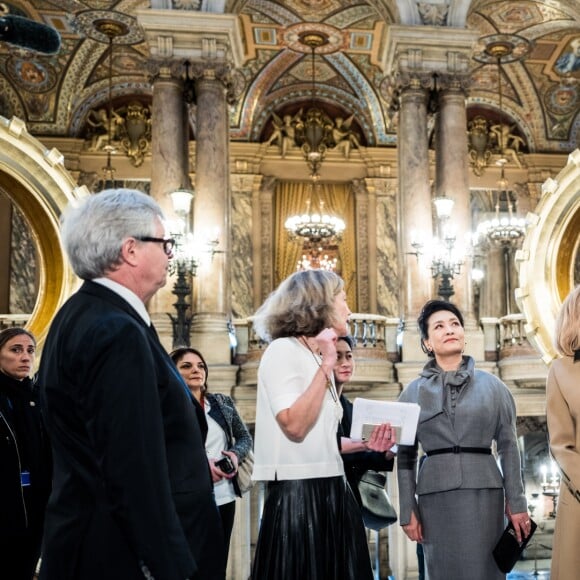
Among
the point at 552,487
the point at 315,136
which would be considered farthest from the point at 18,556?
the point at 315,136

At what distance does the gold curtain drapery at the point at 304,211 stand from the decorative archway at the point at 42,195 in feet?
32.5

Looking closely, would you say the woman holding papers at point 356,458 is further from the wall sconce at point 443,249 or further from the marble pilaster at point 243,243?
the marble pilaster at point 243,243

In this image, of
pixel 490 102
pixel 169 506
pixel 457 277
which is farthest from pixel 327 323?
pixel 490 102

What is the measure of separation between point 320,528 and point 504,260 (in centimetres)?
1781

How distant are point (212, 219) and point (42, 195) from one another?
10.5 feet

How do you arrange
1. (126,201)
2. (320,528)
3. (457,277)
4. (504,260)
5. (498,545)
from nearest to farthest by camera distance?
1. (126,201)
2. (320,528)
3. (498,545)
4. (457,277)
5. (504,260)

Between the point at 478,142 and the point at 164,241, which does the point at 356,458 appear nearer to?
the point at 164,241

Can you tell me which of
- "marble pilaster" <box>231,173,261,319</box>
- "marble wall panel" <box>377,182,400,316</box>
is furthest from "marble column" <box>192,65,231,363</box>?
"marble wall panel" <box>377,182,400,316</box>

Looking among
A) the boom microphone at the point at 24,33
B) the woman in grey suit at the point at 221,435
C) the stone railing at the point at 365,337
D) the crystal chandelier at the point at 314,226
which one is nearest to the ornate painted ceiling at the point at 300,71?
the crystal chandelier at the point at 314,226

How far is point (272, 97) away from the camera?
17609mm

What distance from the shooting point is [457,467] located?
3752mm

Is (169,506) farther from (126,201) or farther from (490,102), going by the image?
(490,102)

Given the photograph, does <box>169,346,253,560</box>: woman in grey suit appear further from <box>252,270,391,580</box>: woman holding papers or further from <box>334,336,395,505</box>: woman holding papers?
<box>252,270,391,580</box>: woman holding papers

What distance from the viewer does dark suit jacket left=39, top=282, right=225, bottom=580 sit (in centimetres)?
187
